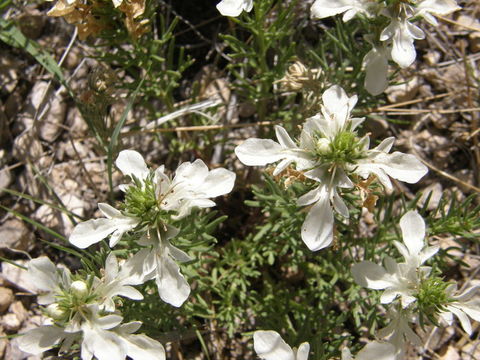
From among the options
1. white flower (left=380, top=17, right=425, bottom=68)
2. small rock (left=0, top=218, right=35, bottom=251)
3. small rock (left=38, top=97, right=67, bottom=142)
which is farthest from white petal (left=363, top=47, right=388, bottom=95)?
small rock (left=0, top=218, right=35, bottom=251)

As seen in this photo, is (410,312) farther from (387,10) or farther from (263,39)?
(263,39)

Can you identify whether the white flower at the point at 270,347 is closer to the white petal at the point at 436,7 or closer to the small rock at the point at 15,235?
the white petal at the point at 436,7

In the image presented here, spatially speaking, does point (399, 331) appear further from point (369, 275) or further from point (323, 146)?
point (323, 146)

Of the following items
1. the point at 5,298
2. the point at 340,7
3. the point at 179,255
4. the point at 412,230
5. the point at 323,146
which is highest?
the point at 340,7

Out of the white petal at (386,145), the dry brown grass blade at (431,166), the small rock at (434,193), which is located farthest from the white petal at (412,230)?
the small rock at (434,193)

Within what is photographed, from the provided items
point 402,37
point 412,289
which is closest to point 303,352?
point 412,289

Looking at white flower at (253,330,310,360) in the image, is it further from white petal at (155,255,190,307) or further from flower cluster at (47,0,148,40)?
flower cluster at (47,0,148,40)

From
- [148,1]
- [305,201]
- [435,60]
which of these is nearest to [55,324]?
[305,201]
